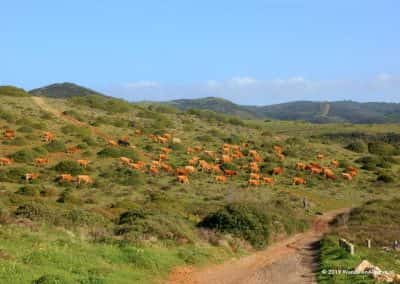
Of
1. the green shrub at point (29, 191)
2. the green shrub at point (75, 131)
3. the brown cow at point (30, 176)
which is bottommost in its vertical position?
the green shrub at point (29, 191)

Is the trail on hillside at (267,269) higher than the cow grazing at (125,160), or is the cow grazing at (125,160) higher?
the cow grazing at (125,160)

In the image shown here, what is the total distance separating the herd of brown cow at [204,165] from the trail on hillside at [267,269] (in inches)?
897

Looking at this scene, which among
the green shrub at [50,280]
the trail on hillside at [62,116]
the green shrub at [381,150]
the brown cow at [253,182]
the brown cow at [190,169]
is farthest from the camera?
the green shrub at [381,150]

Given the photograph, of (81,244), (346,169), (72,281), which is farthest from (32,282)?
(346,169)

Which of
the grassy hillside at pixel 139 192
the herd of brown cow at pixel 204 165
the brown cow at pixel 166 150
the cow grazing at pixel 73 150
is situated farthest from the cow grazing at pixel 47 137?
the brown cow at pixel 166 150

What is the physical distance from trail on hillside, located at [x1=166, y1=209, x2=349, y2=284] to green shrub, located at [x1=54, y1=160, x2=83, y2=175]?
24282 mm

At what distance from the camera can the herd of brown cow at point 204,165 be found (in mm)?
50281

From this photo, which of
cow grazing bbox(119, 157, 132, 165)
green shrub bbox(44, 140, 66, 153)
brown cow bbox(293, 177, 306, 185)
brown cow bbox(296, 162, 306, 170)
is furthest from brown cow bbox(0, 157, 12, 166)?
brown cow bbox(296, 162, 306, 170)

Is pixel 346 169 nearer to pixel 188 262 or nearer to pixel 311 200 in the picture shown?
pixel 311 200

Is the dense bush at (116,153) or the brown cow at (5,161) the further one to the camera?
the dense bush at (116,153)

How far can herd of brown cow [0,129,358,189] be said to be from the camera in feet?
165

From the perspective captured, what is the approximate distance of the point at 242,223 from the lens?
2800 cm

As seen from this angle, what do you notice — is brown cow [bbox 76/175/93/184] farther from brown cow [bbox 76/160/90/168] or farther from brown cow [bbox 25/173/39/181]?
brown cow [bbox 76/160/90/168]

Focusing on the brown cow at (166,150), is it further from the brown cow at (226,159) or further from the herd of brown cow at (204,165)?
the brown cow at (226,159)
